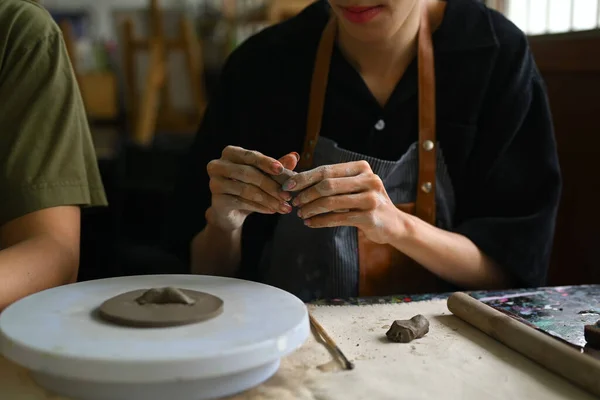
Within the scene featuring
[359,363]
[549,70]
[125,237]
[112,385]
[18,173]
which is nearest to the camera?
[112,385]

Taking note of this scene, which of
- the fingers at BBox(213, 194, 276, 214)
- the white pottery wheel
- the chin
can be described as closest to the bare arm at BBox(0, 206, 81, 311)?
the white pottery wheel

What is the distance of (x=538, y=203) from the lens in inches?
50.8

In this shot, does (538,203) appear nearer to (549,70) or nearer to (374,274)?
(374,274)

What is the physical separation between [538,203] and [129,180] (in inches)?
91.3

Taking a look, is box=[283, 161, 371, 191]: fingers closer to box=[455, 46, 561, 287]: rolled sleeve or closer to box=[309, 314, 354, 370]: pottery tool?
box=[309, 314, 354, 370]: pottery tool

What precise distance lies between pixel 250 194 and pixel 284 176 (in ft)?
0.25

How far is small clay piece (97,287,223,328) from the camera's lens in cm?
74

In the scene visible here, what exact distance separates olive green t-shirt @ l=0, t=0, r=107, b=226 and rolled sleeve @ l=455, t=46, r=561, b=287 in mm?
727

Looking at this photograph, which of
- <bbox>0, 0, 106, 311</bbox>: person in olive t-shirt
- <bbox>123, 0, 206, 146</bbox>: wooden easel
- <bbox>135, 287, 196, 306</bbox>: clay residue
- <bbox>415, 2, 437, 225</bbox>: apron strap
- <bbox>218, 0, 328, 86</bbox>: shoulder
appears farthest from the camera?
<bbox>123, 0, 206, 146</bbox>: wooden easel

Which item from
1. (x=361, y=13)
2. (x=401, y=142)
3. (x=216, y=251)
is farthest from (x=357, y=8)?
(x=216, y=251)

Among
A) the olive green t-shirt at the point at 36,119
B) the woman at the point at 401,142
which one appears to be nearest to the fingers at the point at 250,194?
the woman at the point at 401,142

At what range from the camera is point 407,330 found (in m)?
0.87

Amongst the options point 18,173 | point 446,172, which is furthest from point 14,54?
point 446,172

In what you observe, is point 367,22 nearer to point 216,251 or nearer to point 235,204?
point 235,204
